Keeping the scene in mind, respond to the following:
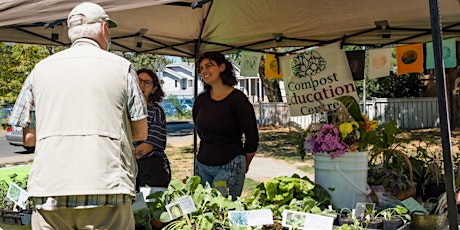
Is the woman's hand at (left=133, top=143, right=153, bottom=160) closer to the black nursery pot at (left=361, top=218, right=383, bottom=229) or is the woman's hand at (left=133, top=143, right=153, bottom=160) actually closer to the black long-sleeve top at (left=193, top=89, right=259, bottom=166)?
the black long-sleeve top at (left=193, top=89, right=259, bottom=166)

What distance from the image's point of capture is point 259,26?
15.2ft

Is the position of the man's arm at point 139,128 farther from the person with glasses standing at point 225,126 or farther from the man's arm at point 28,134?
the person with glasses standing at point 225,126

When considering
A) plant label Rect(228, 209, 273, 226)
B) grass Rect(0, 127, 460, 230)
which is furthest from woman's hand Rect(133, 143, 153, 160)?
plant label Rect(228, 209, 273, 226)

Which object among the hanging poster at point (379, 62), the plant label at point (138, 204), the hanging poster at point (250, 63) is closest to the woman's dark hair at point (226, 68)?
the plant label at point (138, 204)

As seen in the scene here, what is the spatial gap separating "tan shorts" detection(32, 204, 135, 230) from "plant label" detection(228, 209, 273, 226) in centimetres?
56

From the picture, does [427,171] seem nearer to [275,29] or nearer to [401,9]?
[401,9]

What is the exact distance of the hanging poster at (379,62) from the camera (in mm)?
4641

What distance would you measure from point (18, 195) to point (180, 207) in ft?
3.83

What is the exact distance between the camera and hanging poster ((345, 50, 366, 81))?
434 cm

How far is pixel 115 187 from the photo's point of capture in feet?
5.74

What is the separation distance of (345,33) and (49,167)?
3.79 metres

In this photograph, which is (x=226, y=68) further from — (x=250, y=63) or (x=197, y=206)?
(x=250, y=63)

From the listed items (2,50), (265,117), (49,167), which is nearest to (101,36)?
(49,167)

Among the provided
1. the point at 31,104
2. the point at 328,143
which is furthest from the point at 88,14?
the point at 328,143
